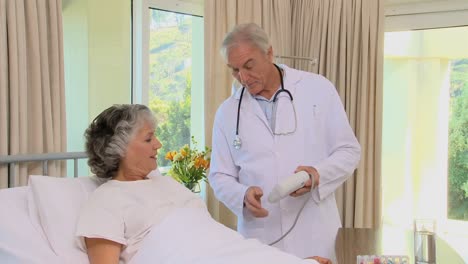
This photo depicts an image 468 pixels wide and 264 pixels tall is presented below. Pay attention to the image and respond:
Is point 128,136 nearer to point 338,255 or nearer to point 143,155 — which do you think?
point 143,155

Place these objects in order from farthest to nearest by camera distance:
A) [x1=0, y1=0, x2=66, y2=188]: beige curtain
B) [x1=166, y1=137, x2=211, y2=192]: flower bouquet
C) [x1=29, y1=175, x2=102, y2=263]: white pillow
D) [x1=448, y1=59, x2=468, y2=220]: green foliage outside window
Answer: [x1=448, y1=59, x2=468, y2=220]: green foliage outside window → [x1=166, y1=137, x2=211, y2=192]: flower bouquet → [x1=0, y1=0, x2=66, y2=188]: beige curtain → [x1=29, y1=175, x2=102, y2=263]: white pillow

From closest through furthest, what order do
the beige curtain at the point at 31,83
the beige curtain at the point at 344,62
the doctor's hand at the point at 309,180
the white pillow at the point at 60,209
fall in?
the white pillow at the point at 60,209 < the doctor's hand at the point at 309,180 < the beige curtain at the point at 31,83 < the beige curtain at the point at 344,62

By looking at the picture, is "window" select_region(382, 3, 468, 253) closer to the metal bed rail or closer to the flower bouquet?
the flower bouquet

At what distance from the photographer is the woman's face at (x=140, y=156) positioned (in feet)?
5.25

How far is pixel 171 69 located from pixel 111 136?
167cm

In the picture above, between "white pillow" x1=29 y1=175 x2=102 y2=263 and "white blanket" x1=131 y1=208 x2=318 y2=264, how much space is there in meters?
0.21

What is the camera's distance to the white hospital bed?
52.2 inches

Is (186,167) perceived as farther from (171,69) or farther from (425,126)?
(425,126)

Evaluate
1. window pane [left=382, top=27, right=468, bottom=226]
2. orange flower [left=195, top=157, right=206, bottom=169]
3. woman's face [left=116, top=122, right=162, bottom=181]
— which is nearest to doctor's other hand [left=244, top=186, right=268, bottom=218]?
woman's face [left=116, top=122, right=162, bottom=181]

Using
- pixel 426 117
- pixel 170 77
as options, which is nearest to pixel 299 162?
pixel 170 77

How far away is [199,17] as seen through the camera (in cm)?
327

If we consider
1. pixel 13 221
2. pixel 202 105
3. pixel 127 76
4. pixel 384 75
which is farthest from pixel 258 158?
pixel 384 75

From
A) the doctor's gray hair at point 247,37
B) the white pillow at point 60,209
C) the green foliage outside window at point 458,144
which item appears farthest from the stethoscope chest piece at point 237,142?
the green foliage outside window at point 458,144

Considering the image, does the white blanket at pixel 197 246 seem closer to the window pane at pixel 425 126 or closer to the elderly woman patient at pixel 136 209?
the elderly woman patient at pixel 136 209
